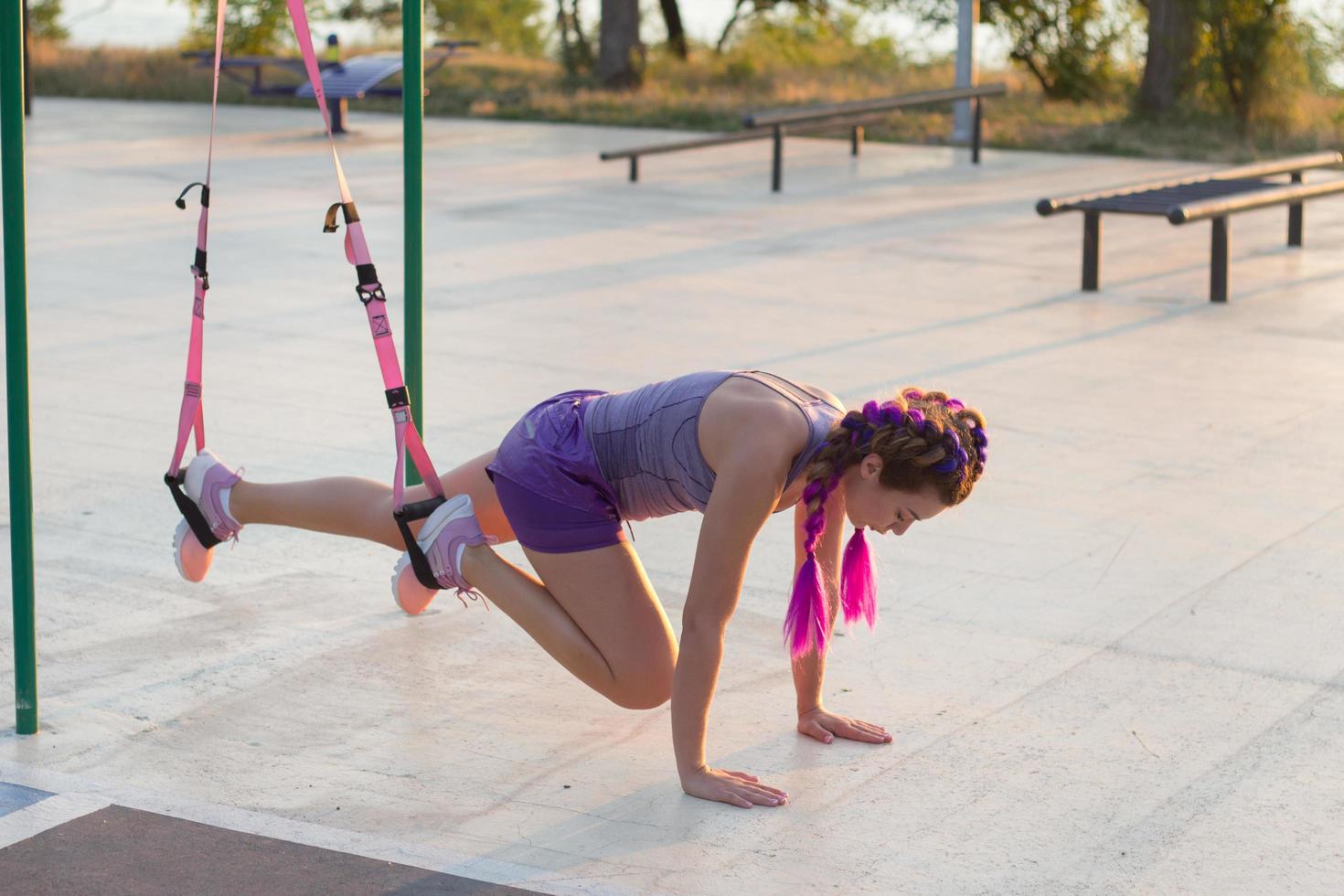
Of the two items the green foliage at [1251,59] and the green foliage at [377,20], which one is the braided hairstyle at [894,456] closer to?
the green foliage at [1251,59]

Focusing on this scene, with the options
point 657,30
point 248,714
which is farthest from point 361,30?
point 248,714

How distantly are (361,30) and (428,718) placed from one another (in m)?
40.4

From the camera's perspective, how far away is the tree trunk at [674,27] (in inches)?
1265

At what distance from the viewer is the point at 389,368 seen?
13.6 feet

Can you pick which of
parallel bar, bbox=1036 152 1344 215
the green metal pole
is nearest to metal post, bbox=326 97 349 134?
parallel bar, bbox=1036 152 1344 215

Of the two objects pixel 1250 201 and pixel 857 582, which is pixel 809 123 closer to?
pixel 1250 201

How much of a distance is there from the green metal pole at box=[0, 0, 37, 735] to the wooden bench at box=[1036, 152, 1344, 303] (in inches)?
280

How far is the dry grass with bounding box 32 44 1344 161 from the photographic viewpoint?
65.3 ft

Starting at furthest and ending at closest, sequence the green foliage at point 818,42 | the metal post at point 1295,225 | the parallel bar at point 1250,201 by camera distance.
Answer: the green foliage at point 818,42 → the metal post at point 1295,225 → the parallel bar at point 1250,201

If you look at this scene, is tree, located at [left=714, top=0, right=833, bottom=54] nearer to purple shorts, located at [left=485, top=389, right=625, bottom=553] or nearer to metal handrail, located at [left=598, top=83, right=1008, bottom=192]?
metal handrail, located at [left=598, top=83, right=1008, bottom=192]

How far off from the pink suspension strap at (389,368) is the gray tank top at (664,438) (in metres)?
0.42

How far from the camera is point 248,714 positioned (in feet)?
14.2

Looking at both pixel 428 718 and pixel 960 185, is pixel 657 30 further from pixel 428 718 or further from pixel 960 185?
pixel 428 718

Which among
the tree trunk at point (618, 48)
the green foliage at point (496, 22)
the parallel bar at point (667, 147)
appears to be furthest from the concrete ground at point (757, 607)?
the green foliage at point (496, 22)
